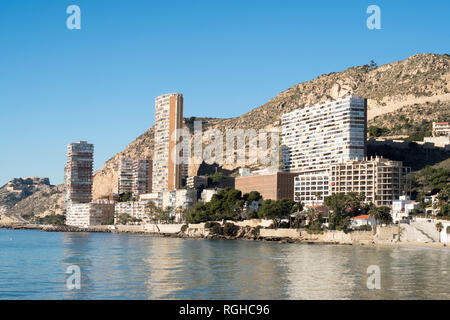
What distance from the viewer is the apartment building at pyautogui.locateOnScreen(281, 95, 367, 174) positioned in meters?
151

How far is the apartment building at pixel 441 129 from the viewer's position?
171m

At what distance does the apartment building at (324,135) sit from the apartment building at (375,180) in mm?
10912

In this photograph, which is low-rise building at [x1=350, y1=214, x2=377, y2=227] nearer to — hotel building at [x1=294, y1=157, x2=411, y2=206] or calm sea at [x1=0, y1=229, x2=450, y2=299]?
hotel building at [x1=294, y1=157, x2=411, y2=206]

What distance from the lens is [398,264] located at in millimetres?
63062

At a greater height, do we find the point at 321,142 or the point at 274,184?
the point at 321,142

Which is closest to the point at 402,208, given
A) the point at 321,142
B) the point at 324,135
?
the point at 324,135

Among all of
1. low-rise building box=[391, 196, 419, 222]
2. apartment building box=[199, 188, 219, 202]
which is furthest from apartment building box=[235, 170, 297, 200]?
low-rise building box=[391, 196, 419, 222]

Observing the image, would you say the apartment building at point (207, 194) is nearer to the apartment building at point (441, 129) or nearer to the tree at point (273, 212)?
the tree at point (273, 212)

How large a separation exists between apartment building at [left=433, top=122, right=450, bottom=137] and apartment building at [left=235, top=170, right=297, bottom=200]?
45.8 m

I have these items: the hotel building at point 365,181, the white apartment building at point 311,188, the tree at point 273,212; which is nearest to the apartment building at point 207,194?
the white apartment building at point 311,188

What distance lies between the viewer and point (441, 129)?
17400cm

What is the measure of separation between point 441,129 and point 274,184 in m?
56.2

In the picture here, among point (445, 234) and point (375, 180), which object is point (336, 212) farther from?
point (445, 234)
